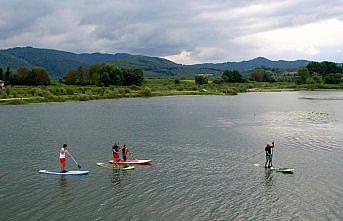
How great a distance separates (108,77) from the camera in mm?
171875

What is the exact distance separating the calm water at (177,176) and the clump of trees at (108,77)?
10788cm

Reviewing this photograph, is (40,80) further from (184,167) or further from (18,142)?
(184,167)

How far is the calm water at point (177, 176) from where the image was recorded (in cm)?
2489

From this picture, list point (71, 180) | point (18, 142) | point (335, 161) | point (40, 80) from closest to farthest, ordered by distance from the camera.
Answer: point (71, 180) → point (335, 161) → point (18, 142) → point (40, 80)

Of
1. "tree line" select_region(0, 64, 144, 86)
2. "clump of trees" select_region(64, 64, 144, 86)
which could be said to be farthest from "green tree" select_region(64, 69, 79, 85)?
"tree line" select_region(0, 64, 144, 86)

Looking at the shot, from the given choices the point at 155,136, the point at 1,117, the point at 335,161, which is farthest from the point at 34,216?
the point at 1,117

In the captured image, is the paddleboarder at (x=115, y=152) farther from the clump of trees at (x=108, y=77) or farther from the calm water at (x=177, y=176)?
the clump of trees at (x=108, y=77)

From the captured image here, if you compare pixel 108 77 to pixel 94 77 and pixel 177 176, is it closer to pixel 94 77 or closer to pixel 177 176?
pixel 94 77

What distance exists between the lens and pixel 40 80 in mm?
167000

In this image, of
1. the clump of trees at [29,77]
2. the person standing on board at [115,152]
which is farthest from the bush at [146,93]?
the person standing on board at [115,152]

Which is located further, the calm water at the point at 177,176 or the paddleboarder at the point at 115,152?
the paddleboarder at the point at 115,152

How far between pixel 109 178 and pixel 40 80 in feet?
473

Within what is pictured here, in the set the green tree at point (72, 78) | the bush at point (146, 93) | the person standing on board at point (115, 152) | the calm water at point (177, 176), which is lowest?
the calm water at point (177, 176)

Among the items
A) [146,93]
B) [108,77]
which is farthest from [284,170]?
[108,77]
